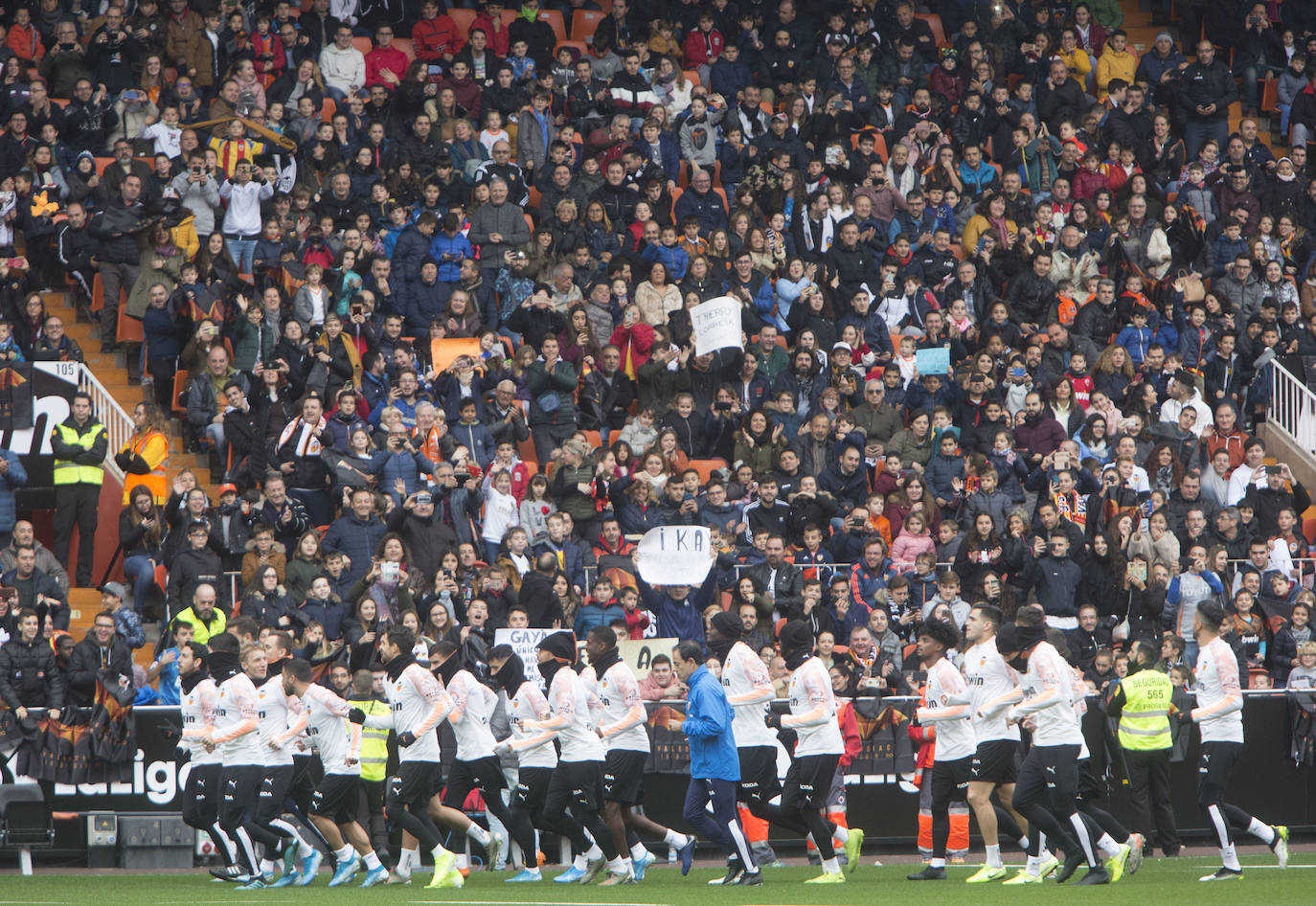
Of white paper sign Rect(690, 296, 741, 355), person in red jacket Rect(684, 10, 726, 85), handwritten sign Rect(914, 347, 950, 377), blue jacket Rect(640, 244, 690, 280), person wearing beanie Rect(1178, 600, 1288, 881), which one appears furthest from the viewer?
person in red jacket Rect(684, 10, 726, 85)

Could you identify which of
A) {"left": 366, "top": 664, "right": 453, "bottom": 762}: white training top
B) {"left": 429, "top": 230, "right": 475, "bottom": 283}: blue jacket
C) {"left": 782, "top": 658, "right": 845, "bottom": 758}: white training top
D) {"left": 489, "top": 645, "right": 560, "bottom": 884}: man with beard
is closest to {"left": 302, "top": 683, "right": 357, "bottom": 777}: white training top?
{"left": 366, "top": 664, "right": 453, "bottom": 762}: white training top

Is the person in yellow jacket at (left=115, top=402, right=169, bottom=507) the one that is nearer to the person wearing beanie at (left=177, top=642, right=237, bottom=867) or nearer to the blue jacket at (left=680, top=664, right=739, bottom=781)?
the person wearing beanie at (left=177, top=642, right=237, bottom=867)

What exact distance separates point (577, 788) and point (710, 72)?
A: 14.1m

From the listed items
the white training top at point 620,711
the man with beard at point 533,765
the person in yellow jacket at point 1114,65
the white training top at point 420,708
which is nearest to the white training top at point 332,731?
the white training top at point 420,708

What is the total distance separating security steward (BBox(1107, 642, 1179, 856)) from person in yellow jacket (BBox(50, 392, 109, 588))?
33.7ft

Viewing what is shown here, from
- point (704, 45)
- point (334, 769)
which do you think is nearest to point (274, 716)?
point (334, 769)

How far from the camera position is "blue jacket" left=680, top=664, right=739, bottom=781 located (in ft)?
47.2

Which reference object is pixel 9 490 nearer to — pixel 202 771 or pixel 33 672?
pixel 33 672

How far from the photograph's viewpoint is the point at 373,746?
15273mm

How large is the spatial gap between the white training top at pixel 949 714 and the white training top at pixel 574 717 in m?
2.55

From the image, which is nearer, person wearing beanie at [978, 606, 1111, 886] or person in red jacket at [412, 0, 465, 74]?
person wearing beanie at [978, 606, 1111, 886]

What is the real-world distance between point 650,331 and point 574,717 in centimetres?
783

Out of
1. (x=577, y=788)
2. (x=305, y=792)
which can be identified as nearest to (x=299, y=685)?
(x=305, y=792)

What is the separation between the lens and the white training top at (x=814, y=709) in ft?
47.9
